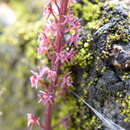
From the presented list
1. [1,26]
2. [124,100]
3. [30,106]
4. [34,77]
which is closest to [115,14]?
[124,100]

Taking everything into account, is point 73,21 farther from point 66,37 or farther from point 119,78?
point 119,78

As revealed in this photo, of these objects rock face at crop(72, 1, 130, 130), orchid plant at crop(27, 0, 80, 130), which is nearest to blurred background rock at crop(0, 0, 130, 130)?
rock face at crop(72, 1, 130, 130)

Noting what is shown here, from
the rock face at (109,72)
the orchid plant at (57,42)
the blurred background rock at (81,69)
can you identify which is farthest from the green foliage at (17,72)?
the rock face at (109,72)

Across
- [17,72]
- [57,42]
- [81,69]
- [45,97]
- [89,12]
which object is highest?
[89,12]

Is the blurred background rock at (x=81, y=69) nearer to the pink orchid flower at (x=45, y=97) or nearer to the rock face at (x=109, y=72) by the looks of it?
the rock face at (x=109, y=72)

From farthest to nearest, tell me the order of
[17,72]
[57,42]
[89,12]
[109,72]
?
[17,72], [89,12], [57,42], [109,72]

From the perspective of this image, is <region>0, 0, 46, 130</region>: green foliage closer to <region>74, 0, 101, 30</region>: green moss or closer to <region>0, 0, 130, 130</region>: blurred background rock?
<region>0, 0, 130, 130</region>: blurred background rock

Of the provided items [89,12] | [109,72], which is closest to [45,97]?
[109,72]

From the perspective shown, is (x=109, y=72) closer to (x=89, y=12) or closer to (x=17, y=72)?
Result: (x=89, y=12)

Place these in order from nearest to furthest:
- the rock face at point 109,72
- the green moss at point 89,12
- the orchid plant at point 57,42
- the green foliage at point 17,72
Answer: the rock face at point 109,72
the orchid plant at point 57,42
the green moss at point 89,12
the green foliage at point 17,72
